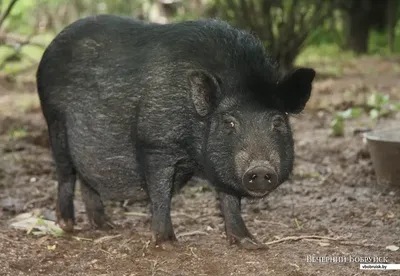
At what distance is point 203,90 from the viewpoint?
366 cm

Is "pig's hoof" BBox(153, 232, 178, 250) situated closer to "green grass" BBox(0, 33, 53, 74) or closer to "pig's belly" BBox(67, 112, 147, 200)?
"pig's belly" BBox(67, 112, 147, 200)

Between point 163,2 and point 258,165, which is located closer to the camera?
point 258,165

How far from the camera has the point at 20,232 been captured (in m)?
4.39

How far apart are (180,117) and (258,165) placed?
566 millimetres

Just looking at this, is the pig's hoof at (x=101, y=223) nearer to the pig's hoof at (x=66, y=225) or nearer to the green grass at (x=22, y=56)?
the pig's hoof at (x=66, y=225)

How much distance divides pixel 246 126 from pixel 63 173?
1.43m

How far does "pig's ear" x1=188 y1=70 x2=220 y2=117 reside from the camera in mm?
3623

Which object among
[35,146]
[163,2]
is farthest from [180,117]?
[163,2]

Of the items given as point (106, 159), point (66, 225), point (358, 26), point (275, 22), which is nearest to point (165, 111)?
point (106, 159)

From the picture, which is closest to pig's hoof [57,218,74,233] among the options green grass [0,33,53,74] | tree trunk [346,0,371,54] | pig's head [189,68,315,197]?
pig's head [189,68,315,197]

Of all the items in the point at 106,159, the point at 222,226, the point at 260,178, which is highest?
the point at 260,178

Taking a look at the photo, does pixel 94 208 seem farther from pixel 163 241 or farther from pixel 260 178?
pixel 260 178

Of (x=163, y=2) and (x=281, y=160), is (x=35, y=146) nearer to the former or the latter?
(x=281, y=160)

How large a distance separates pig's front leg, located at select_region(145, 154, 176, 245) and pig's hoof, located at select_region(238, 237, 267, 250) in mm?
354
